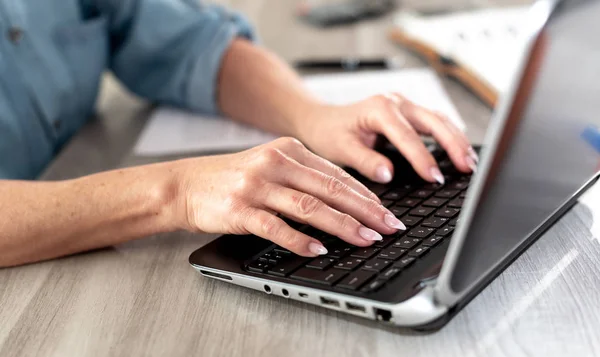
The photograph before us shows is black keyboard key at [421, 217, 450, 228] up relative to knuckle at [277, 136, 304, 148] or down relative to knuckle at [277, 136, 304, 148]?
up

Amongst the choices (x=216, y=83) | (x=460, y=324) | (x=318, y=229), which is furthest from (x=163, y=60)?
(x=460, y=324)

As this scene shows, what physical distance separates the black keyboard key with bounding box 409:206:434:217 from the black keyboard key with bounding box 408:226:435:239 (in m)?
0.03

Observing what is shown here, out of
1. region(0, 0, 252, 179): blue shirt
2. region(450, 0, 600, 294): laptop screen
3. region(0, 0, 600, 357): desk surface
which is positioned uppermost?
A: region(450, 0, 600, 294): laptop screen

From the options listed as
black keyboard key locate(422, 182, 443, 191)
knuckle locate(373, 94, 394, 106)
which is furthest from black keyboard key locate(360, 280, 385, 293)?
knuckle locate(373, 94, 394, 106)

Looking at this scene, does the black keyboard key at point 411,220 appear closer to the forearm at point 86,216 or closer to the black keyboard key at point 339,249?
the black keyboard key at point 339,249

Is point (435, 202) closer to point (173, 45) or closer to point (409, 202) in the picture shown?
point (409, 202)

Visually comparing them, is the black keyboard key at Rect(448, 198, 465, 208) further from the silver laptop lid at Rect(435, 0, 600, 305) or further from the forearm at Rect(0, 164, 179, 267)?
the forearm at Rect(0, 164, 179, 267)

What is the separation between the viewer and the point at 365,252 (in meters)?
0.58

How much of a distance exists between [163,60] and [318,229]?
62 cm

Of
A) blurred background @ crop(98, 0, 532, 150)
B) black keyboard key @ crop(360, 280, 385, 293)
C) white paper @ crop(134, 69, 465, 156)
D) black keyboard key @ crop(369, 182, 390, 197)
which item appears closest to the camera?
black keyboard key @ crop(360, 280, 385, 293)

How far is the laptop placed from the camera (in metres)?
0.41

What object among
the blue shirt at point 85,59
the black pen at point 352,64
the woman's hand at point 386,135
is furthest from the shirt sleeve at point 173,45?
the woman's hand at point 386,135

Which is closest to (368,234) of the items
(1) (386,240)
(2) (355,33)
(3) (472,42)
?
(1) (386,240)

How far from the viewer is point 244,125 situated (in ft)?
3.43
